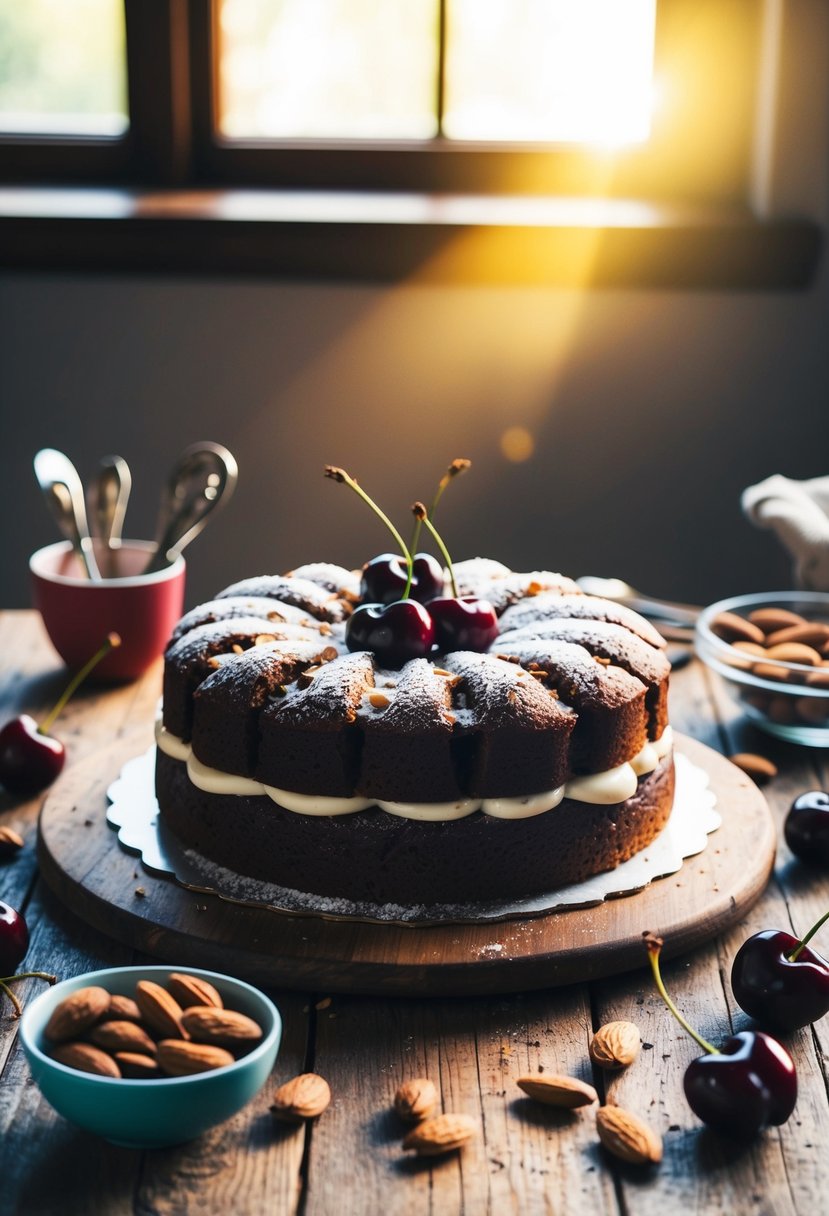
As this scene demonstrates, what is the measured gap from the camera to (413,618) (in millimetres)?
1318

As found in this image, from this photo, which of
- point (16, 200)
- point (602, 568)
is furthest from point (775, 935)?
point (16, 200)

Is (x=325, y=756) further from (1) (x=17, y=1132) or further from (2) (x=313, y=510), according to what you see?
(2) (x=313, y=510)

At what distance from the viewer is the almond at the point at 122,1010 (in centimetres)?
96

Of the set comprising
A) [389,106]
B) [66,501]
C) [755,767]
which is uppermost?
[389,106]

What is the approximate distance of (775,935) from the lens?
1.11 meters

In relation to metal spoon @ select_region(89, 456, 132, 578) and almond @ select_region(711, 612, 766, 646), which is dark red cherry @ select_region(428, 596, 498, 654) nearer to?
almond @ select_region(711, 612, 766, 646)

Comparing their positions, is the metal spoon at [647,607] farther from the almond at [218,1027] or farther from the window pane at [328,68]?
the window pane at [328,68]

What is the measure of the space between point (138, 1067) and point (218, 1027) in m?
0.06

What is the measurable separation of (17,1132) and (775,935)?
61 cm

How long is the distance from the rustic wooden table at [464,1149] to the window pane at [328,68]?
7.19 ft

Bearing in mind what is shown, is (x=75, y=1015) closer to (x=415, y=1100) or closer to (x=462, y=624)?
(x=415, y=1100)

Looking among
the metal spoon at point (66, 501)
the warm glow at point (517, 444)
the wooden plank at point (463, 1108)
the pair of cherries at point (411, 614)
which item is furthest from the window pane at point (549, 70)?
the wooden plank at point (463, 1108)

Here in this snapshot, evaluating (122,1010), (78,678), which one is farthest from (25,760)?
(122,1010)

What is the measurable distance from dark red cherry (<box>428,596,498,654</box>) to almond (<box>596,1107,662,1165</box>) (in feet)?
1.70
